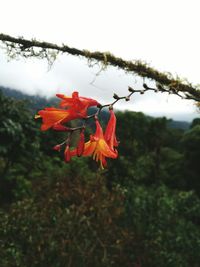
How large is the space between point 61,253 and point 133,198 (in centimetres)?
339

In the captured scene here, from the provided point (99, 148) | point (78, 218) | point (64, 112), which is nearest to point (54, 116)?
point (64, 112)

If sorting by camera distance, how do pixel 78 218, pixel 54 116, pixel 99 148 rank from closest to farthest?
pixel 54 116 → pixel 99 148 → pixel 78 218

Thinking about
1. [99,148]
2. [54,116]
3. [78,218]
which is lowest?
[78,218]

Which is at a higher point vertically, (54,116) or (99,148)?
(54,116)

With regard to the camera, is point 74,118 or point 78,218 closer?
point 74,118

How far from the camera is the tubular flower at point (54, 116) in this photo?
147cm

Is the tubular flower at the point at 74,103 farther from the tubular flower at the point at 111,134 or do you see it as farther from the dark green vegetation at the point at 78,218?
the dark green vegetation at the point at 78,218

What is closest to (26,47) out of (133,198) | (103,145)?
(103,145)

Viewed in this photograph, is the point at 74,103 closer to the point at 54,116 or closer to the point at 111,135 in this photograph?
the point at 54,116

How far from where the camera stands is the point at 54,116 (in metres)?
1.49

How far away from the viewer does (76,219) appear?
7477 mm

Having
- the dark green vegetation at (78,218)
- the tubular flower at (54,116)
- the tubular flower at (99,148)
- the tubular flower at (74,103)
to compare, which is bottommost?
the dark green vegetation at (78,218)

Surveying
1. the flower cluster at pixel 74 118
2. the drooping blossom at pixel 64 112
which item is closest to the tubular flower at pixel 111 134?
the flower cluster at pixel 74 118

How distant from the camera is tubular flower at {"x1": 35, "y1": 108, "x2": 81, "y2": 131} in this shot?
1.47 meters
